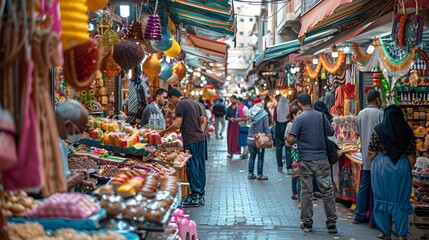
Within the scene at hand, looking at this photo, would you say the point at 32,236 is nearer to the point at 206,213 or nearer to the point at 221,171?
the point at 206,213

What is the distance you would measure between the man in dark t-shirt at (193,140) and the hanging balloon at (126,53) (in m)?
2.53

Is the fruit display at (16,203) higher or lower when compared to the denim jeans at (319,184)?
higher

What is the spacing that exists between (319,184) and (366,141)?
117 centimetres

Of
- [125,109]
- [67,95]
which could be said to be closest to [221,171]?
[125,109]

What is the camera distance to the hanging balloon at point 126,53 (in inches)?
340

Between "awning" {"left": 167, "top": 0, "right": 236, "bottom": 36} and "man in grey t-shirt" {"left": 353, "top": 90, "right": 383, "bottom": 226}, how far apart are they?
3.05m

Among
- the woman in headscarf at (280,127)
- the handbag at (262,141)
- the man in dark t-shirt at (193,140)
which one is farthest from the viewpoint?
the woman in headscarf at (280,127)

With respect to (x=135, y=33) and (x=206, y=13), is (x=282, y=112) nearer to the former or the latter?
(x=206, y=13)

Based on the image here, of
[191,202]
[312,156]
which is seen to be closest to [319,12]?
[312,156]

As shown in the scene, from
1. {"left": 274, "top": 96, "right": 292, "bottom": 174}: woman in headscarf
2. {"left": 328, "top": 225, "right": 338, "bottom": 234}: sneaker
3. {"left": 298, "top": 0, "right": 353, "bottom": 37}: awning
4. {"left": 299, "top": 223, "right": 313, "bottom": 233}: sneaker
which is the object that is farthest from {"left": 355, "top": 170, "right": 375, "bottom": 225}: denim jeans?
{"left": 274, "top": 96, "right": 292, "bottom": 174}: woman in headscarf

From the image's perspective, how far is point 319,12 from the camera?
35.6 ft

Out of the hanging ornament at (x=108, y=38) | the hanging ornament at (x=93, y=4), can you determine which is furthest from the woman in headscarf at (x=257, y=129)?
the hanging ornament at (x=93, y=4)

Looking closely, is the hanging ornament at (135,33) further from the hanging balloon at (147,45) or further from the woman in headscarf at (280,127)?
the woman in headscarf at (280,127)

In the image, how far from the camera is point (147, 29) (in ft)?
30.2
